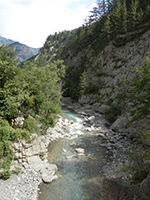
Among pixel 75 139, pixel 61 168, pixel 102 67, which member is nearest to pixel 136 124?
pixel 75 139

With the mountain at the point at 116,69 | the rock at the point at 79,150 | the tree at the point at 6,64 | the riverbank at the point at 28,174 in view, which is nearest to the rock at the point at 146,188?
the riverbank at the point at 28,174

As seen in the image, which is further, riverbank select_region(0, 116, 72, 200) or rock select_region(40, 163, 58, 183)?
rock select_region(40, 163, 58, 183)

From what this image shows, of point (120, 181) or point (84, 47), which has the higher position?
point (84, 47)

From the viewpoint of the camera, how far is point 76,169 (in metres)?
18.1

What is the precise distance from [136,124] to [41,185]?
62.2 feet

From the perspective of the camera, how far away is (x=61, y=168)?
59.3 feet

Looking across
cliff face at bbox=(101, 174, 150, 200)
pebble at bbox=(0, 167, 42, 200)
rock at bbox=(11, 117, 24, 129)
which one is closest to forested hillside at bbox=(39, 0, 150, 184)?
cliff face at bbox=(101, 174, 150, 200)

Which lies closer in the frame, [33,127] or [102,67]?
[33,127]

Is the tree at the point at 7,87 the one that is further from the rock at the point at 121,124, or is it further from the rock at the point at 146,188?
the rock at the point at 121,124

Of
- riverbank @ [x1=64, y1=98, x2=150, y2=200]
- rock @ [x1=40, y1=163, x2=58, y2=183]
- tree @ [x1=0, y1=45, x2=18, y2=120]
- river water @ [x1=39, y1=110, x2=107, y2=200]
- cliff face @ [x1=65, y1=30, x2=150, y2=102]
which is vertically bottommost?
river water @ [x1=39, y1=110, x2=107, y2=200]

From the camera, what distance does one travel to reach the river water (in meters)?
13.9

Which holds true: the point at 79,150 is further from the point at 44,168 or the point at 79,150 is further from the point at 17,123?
the point at 17,123

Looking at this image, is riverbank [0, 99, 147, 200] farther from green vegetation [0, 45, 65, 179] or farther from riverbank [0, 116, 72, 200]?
green vegetation [0, 45, 65, 179]

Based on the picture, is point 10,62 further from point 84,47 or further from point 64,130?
point 84,47
